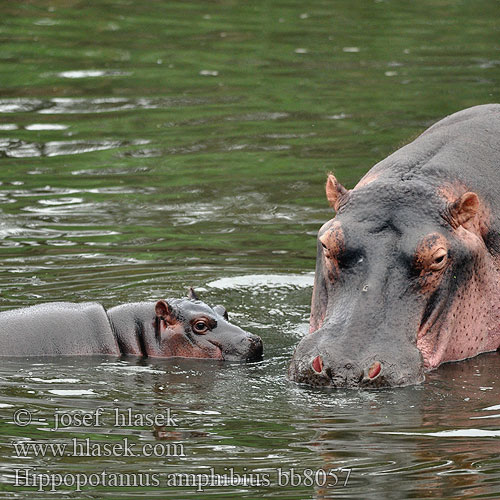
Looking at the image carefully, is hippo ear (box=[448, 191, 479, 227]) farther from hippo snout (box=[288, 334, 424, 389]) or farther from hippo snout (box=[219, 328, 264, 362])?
hippo snout (box=[219, 328, 264, 362])

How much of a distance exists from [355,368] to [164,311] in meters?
1.73

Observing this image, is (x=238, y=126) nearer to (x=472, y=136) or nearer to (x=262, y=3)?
(x=472, y=136)

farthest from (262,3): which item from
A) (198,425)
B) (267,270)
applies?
(198,425)

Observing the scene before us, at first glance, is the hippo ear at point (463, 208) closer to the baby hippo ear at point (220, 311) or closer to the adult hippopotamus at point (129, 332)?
the adult hippopotamus at point (129, 332)

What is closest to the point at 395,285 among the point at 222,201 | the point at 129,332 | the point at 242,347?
the point at 242,347

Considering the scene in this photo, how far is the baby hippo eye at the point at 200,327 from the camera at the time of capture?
8.45 m

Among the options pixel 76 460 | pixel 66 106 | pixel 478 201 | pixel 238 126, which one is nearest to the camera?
pixel 76 460

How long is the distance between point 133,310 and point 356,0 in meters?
17.3

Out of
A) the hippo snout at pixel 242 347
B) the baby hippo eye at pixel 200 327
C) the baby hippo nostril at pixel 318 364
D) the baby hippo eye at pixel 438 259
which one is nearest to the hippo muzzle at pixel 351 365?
the baby hippo nostril at pixel 318 364

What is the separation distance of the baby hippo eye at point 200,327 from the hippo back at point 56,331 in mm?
534

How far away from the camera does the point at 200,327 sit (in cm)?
848

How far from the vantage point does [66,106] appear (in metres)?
17.0

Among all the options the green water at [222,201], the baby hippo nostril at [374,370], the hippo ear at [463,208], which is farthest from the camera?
the hippo ear at [463,208]
